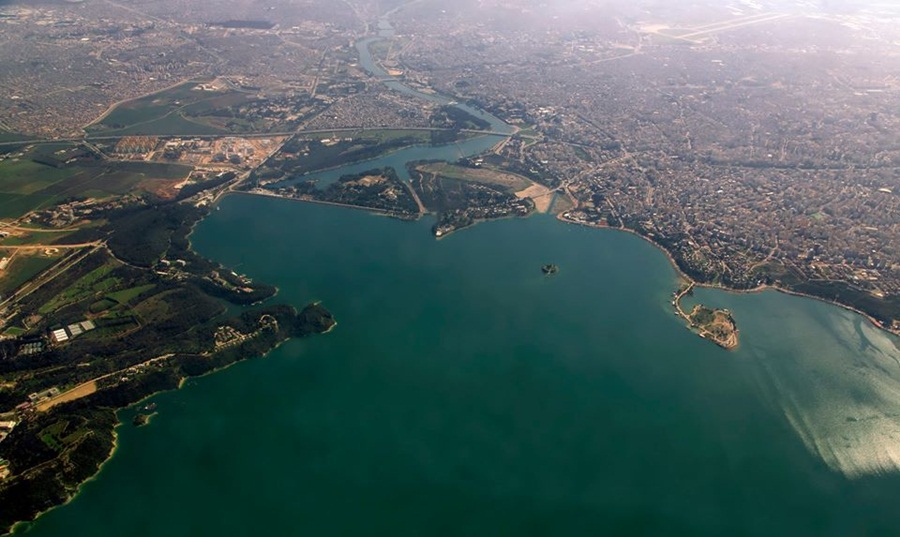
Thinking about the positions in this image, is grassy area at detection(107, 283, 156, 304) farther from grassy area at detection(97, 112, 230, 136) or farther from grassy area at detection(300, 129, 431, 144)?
grassy area at detection(300, 129, 431, 144)

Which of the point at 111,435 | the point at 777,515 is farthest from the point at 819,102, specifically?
the point at 111,435

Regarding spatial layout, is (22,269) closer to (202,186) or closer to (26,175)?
(202,186)

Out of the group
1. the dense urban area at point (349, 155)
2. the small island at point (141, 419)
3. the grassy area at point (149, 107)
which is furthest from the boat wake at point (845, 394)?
the grassy area at point (149, 107)

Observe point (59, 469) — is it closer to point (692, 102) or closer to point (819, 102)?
point (692, 102)

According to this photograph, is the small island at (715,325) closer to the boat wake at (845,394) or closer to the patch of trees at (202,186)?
the boat wake at (845,394)

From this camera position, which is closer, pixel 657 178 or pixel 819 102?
pixel 657 178

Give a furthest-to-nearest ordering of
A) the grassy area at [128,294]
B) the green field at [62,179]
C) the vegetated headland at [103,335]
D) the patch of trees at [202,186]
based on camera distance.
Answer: the patch of trees at [202,186]
the green field at [62,179]
the grassy area at [128,294]
the vegetated headland at [103,335]
